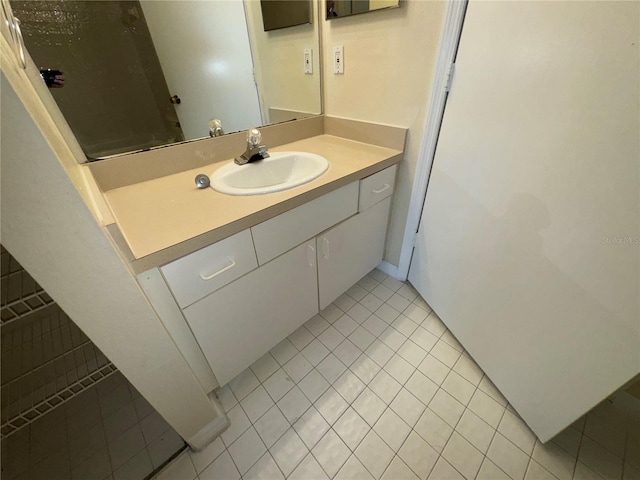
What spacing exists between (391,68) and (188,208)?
105cm

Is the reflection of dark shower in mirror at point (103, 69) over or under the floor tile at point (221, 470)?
over

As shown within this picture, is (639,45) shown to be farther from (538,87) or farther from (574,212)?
(574,212)

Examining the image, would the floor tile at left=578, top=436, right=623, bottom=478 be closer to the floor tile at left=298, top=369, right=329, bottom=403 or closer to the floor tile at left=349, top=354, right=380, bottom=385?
the floor tile at left=349, top=354, right=380, bottom=385

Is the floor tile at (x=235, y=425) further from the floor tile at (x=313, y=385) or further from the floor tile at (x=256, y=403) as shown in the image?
the floor tile at (x=313, y=385)

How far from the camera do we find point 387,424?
1025 millimetres

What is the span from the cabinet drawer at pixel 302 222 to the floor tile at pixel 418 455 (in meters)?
0.88

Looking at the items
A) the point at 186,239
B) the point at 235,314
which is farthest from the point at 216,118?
the point at 235,314

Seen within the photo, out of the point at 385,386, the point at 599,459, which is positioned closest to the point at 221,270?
the point at 385,386

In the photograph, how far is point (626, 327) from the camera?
64 centimetres

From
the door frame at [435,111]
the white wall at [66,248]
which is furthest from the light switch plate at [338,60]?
the white wall at [66,248]

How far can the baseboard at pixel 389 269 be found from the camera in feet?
5.44

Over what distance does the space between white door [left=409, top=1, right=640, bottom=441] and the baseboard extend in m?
0.53

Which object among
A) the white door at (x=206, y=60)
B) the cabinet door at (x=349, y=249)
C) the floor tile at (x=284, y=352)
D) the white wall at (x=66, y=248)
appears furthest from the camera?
the floor tile at (x=284, y=352)

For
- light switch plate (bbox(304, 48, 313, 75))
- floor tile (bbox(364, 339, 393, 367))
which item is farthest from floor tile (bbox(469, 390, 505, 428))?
light switch plate (bbox(304, 48, 313, 75))
